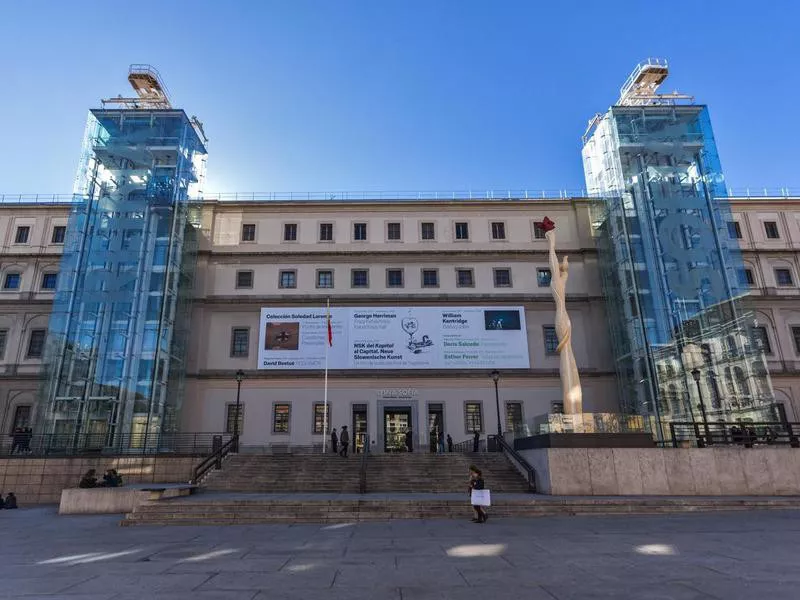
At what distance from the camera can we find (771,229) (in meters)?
36.9

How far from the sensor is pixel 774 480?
1775 centimetres

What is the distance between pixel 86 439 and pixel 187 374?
247 inches

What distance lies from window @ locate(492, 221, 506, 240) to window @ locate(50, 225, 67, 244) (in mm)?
30091

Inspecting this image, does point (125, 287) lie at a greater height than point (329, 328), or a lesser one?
greater

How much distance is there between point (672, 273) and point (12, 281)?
142 ft

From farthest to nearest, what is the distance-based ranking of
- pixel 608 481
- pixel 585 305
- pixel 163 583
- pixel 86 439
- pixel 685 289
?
pixel 585 305
pixel 685 289
pixel 86 439
pixel 608 481
pixel 163 583

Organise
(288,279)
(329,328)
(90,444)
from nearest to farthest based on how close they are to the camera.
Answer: (90,444)
(329,328)
(288,279)

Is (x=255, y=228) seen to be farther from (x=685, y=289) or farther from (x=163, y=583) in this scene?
(x=163, y=583)

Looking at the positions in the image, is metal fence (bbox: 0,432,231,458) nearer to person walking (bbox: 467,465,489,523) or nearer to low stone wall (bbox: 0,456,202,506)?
low stone wall (bbox: 0,456,202,506)

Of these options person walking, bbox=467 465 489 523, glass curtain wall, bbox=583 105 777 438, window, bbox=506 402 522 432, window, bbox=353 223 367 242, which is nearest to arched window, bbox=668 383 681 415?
glass curtain wall, bbox=583 105 777 438

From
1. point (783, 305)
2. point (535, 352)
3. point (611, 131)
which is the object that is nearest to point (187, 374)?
point (535, 352)

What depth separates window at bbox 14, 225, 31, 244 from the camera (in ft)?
116

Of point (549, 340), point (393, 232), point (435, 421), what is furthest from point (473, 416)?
point (393, 232)

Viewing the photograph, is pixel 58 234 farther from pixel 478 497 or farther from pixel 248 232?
pixel 478 497
